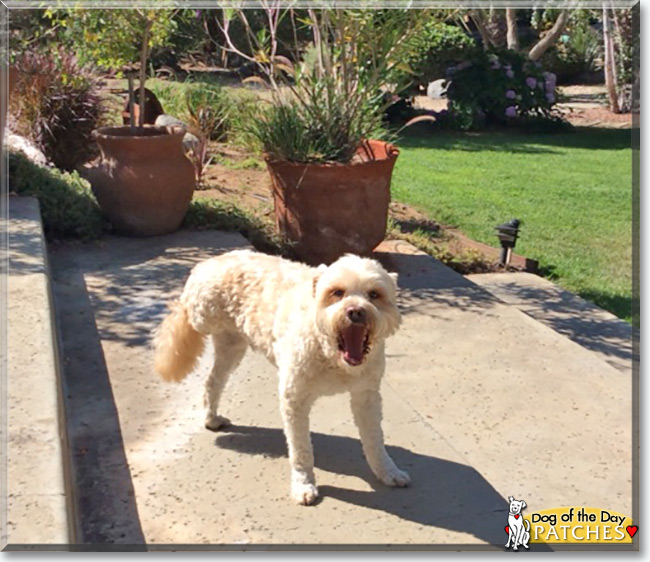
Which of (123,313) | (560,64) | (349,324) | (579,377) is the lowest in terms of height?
(579,377)

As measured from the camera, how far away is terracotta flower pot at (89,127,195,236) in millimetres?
7926

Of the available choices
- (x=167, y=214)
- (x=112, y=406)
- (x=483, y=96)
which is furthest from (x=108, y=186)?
(x=483, y=96)

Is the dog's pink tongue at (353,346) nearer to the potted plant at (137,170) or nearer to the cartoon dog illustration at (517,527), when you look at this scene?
the cartoon dog illustration at (517,527)

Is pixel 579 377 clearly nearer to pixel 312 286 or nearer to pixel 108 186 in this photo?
→ pixel 312 286

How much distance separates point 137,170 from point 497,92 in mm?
10807

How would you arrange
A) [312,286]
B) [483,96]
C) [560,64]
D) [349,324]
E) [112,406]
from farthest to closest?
[560,64] → [483,96] → [112,406] → [312,286] → [349,324]

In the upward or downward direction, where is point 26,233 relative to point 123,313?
upward

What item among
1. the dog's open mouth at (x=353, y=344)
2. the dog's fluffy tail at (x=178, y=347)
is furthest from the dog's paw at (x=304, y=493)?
the dog's fluffy tail at (x=178, y=347)

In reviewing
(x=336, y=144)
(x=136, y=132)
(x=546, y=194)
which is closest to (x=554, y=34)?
(x=546, y=194)

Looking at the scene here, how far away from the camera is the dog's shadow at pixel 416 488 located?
3.73 meters

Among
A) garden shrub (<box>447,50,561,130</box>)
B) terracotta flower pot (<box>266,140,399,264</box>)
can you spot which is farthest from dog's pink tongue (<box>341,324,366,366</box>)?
garden shrub (<box>447,50,561,130</box>)

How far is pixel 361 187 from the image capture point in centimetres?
761

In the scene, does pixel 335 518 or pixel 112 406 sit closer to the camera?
pixel 335 518

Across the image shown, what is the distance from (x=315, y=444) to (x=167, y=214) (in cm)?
407
